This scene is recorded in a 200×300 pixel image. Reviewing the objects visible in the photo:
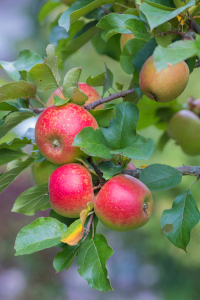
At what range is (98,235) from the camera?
49cm

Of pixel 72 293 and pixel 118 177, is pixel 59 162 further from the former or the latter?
pixel 72 293

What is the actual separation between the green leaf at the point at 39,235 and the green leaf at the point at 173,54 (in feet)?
0.95

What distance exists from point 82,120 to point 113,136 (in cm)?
7

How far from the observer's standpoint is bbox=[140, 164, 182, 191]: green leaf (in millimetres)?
539

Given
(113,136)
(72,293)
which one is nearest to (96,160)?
(113,136)

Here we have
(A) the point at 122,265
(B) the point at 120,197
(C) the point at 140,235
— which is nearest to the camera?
(B) the point at 120,197

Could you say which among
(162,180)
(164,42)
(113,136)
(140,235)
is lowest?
(140,235)

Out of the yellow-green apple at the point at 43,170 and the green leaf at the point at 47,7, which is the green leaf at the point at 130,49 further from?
the green leaf at the point at 47,7

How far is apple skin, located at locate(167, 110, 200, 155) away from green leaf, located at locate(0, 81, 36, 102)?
53 centimetres

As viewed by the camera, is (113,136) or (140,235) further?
(140,235)

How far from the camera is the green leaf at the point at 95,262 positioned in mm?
431

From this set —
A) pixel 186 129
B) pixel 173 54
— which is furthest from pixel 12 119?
pixel 186 129

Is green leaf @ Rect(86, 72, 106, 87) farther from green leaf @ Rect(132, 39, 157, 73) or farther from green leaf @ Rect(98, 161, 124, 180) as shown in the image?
green leaf @ Rect(98, 161, 124, 180)

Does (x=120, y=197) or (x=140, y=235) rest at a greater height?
(x=120, y=197)
